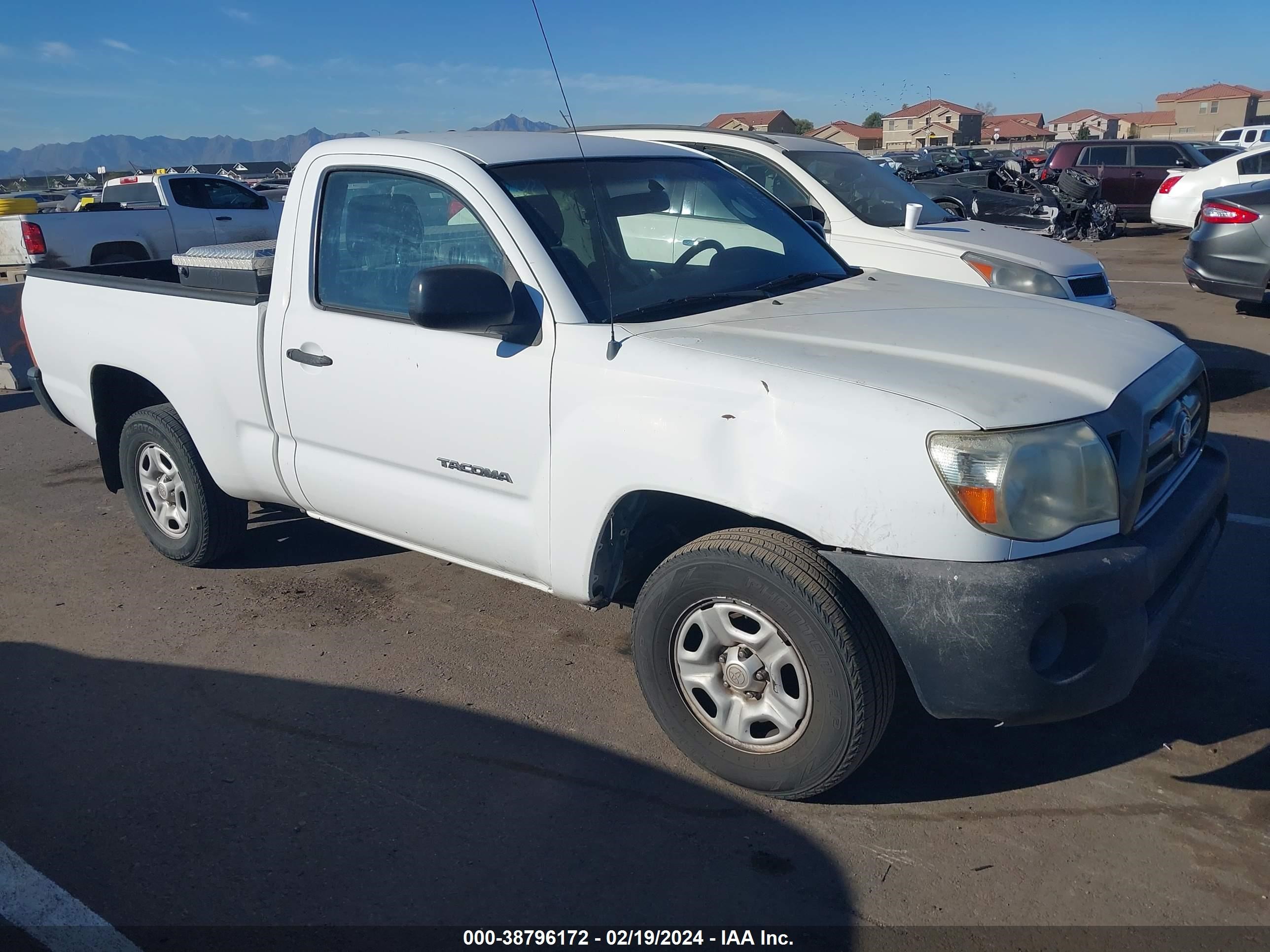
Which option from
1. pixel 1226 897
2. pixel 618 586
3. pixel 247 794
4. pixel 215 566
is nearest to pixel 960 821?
pixel 1226 897

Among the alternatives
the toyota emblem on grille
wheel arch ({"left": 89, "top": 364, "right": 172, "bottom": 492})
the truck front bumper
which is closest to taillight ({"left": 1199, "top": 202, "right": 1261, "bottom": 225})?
the toyota emblem on grille

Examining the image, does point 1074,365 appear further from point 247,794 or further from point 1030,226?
point 1030,226

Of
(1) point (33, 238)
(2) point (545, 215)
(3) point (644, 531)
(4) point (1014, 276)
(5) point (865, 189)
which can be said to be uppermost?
(5) point (865, 189)

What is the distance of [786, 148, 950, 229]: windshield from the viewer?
7.55 m

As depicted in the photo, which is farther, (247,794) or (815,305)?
(815,305)

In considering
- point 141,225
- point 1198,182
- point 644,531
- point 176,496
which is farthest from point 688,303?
point 1198,182

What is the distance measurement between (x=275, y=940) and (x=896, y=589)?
1.84 metres

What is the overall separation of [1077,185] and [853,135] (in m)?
73.8

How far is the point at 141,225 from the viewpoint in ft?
45.4

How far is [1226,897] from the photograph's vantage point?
8.97ft

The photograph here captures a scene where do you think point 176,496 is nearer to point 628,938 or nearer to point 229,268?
point 229,268

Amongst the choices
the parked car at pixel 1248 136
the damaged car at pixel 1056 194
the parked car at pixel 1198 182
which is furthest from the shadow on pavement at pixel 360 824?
the parked car at pixel 1248 136

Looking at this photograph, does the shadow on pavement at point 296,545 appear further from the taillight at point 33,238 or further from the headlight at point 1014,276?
the taillight at point 33,238

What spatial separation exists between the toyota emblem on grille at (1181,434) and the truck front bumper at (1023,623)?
1.62ft
